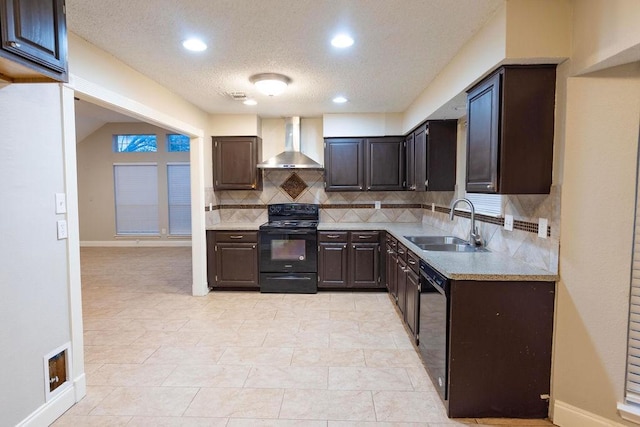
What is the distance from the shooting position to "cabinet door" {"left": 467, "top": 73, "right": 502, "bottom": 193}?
6.91 ft

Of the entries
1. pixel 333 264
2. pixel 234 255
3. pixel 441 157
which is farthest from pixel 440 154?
pixel 234 255

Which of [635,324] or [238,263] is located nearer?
[635,324]

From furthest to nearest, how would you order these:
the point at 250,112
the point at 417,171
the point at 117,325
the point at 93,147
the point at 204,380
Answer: the point at 93,147 → the point at 250,112 → the point at 417,171 → the point at 117,325 → the point at 204,380

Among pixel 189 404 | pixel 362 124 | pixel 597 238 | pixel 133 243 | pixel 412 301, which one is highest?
pixel 362 124

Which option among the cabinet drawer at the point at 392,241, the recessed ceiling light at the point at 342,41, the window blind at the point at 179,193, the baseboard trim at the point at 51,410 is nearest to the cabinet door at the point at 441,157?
the cabinet drawer at the point at 392,241

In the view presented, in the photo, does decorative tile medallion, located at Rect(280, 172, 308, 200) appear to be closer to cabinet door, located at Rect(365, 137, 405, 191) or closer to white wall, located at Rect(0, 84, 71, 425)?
cabinet door, located at Rect(365, 137, 405, 191)

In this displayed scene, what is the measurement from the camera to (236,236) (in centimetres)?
456

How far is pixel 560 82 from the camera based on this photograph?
78.6 inches

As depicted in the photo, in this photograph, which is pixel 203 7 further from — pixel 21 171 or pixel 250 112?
pixel 250 112

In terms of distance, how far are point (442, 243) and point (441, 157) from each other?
0.95 metres

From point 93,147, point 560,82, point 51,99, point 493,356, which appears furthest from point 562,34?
point 93,147

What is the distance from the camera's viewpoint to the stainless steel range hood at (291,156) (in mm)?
4648

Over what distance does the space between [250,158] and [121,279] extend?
2955 mm

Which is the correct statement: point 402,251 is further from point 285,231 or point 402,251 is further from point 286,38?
point 286,38
